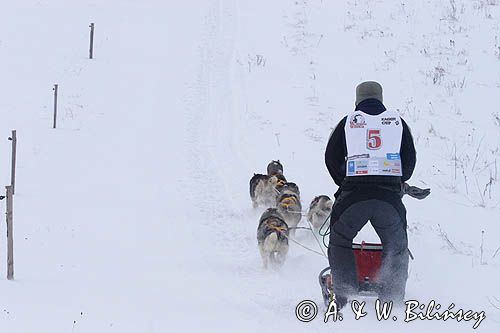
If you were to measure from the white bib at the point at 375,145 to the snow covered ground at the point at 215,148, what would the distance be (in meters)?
1.13

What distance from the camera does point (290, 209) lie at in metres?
8.09

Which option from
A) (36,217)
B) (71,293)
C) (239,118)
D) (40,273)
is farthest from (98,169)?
(71,293)

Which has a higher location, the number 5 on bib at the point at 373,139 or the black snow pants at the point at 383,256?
the number 5 on bib at the point at 373,139

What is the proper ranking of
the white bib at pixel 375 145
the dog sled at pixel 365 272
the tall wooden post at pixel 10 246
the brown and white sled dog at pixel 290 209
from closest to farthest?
the white bib at pixel 375 145
the dog sled at pixel 365 272
the tall wooden post at pixel 10 246
the brown and white sled dog at pixel 290 209

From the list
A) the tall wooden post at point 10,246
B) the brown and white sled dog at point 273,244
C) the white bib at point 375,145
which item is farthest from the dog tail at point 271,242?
the tall wooden post at point 10,246

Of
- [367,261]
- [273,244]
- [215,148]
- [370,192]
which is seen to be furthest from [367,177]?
[215,148]

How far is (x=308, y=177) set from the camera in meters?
9.91

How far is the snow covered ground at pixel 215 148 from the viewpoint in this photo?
6160 millimetres

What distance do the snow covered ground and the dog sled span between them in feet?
1.03

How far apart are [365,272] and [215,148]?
236 inches

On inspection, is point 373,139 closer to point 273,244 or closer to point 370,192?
point 370,192

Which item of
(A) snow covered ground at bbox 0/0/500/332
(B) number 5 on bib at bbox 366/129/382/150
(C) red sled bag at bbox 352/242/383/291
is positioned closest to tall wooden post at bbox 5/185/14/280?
(A) snow covered ground at bbox 0/0/500/332

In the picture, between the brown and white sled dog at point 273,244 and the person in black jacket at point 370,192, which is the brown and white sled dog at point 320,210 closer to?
the brown and white sled dog at point 273,244

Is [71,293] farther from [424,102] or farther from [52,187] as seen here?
[424,102]
